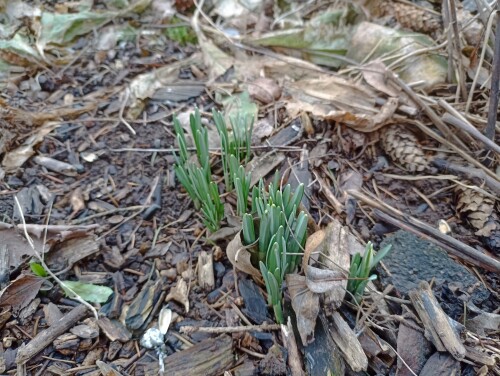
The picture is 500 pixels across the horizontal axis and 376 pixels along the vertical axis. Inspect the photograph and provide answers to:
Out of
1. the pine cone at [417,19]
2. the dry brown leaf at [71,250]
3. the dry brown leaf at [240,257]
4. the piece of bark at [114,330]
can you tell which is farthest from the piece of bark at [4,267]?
the pine cone at [417,19]

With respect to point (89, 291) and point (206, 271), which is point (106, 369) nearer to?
point (89, 291)

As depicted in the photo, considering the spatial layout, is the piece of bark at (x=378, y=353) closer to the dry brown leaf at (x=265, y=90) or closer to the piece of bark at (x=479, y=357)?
the piece of bark at (x=479, y=357)

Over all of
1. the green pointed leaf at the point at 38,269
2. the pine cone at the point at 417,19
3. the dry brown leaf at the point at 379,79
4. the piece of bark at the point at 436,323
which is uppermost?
the pine cone at the point at 417,19

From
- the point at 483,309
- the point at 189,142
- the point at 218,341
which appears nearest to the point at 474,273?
the point at 483,309

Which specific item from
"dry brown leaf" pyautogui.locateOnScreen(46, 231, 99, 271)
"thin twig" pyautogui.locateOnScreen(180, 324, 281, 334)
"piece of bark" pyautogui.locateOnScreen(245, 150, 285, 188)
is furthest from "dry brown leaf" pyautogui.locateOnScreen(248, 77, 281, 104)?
"thin twig" pyautogui.locateOnScreen(180, 324, 281, 334)

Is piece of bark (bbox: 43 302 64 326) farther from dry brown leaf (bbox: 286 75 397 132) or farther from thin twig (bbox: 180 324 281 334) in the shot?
dry brown leaf (bbox: 286 75 397 132)

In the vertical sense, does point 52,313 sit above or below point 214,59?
below

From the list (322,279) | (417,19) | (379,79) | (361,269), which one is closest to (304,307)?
(322,279)
